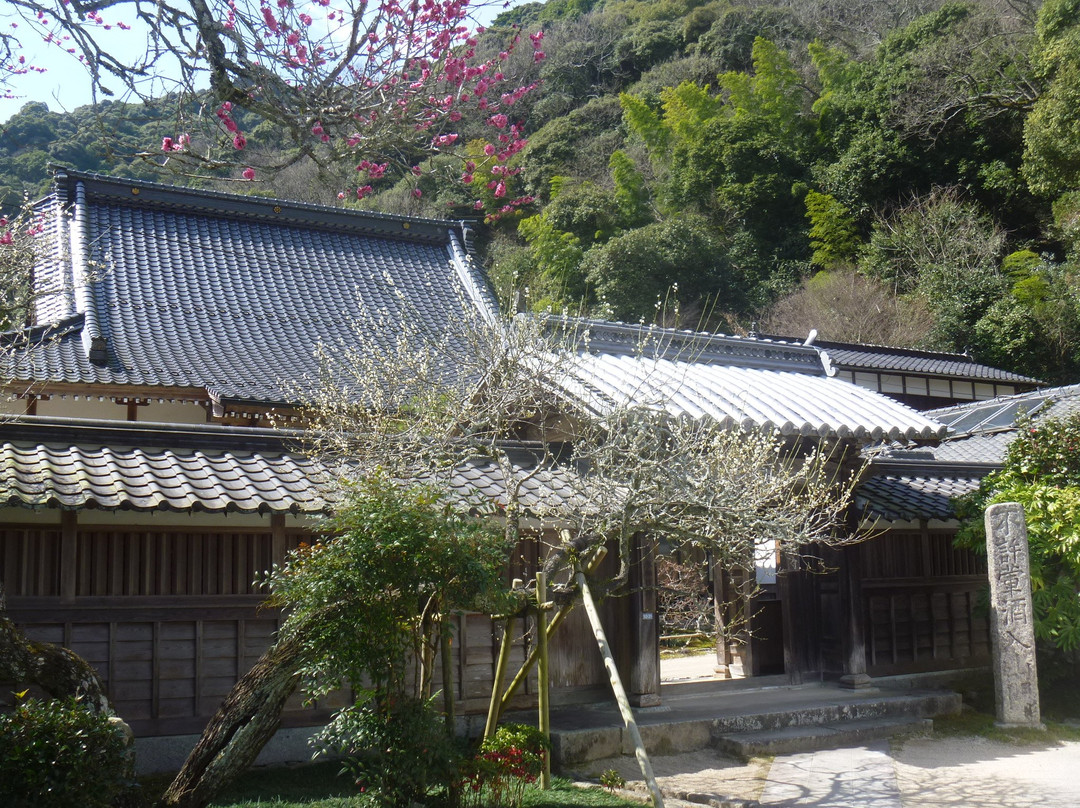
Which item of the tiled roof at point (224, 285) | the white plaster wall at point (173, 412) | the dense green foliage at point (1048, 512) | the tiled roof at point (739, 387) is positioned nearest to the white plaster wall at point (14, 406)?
the tiled roof at point (224, 285)

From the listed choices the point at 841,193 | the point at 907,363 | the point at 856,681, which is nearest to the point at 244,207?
the point at 856,681

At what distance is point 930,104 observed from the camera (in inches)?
1193

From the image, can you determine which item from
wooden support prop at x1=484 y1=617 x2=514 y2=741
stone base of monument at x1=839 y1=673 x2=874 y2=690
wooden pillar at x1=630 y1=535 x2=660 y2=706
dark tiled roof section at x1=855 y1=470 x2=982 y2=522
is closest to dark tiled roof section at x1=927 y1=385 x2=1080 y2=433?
dark tiled roof section at x1=855 y1=470 x2=982 y2=522

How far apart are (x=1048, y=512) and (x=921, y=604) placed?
82.9 inches

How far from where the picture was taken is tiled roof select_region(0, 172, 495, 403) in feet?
41.8

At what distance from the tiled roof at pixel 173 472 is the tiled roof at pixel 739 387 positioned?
1437 millimetres

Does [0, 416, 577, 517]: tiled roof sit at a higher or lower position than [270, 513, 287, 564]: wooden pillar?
higher

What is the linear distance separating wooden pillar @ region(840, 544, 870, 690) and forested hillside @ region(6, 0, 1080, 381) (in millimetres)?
13903

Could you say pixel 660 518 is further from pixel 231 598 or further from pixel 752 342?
pixel 752 342

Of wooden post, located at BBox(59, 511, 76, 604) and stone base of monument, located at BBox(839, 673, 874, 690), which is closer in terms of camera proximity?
wooden post, located at BBox(59, 511, 76, 604)

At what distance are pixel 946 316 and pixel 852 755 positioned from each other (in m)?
21.7

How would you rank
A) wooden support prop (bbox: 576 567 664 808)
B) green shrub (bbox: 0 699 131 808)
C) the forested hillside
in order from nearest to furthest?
green shrub (bbox: 0 699 131 808) < wooden support prop (bbox: 576 567 664 808) < the forested hillside

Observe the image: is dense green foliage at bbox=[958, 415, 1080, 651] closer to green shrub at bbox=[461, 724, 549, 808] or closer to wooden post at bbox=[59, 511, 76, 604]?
green shrub at bbox=[461, 724, 549, 808]

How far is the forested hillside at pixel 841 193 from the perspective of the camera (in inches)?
1040
